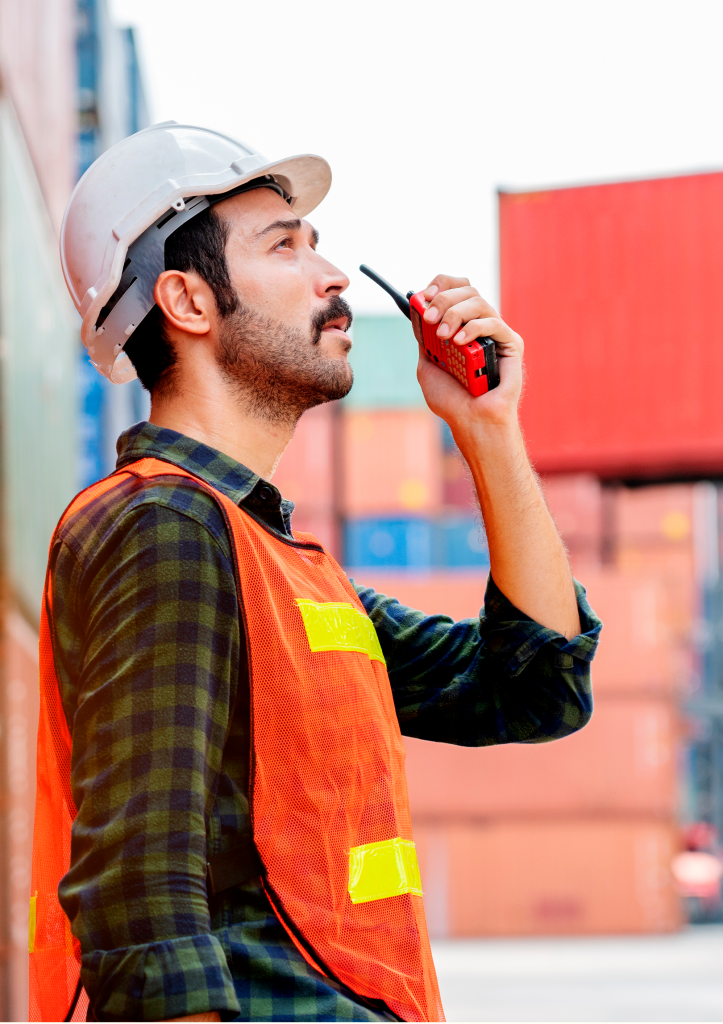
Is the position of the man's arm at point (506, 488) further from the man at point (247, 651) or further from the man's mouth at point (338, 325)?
the man's mouth at point (338, 325)

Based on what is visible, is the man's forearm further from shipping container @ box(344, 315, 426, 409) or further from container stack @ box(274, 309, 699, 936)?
shipping container @ box(344, 315, 426, 409)

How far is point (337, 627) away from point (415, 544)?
75.1 ft

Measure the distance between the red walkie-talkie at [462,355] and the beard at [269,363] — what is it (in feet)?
0.57

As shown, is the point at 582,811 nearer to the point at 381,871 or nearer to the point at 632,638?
the point at 632,638

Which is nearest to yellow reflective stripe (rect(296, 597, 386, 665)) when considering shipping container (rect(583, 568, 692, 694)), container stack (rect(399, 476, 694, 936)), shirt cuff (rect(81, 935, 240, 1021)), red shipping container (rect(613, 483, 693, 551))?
shirt cuff (rect(81, 935, 240, 1021))

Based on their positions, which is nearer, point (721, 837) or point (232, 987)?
point (232, 987)

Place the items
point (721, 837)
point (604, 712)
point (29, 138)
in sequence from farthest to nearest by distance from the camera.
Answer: point (721, 837)
point (604, 712)
point (29, 138)

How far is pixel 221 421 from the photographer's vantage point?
1.58 meters

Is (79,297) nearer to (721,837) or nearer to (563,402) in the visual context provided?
(563,402)

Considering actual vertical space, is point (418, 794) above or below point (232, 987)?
below

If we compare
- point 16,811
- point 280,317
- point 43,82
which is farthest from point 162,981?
point 43,82

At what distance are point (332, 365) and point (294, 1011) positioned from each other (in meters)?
0.81

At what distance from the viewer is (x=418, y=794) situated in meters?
22.8

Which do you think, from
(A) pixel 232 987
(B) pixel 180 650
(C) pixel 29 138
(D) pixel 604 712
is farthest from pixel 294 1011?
(D) pixel 604 712
